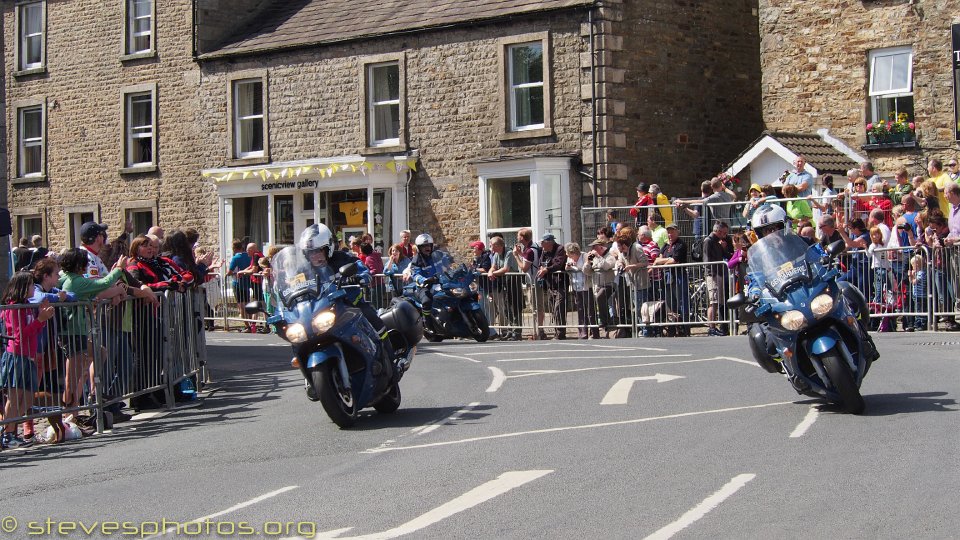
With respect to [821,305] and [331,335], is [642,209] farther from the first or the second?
[331,335]

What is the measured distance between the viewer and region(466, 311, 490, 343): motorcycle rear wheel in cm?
2284

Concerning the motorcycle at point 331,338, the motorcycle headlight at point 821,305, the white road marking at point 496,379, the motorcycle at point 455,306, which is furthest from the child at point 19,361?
the motorcycle at point 455,306

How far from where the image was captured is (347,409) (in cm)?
1229

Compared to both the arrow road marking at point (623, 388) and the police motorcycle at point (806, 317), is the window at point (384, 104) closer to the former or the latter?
the arrow road marking at point (623, 388)

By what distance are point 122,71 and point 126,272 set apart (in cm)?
2586

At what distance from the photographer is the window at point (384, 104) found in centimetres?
3384

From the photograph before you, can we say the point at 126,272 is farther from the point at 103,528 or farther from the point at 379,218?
the point at 379,218

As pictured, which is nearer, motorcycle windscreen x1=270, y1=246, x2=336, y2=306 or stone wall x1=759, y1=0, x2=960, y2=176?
motorcycle windscreen x1=270, y1=246, x2=336, y2=306

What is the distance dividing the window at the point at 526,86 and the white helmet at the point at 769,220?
19.1m

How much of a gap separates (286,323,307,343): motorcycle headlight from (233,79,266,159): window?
2504 cm

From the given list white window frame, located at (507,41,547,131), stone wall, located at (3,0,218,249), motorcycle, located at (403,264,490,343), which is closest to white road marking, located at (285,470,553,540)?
motorcycle, located at (403,264,490,343)

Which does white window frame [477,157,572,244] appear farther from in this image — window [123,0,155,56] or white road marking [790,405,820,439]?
white road marking [790,405,820,439]

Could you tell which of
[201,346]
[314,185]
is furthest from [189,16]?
[201,346]

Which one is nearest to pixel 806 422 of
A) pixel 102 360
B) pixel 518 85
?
pixel 102 360
